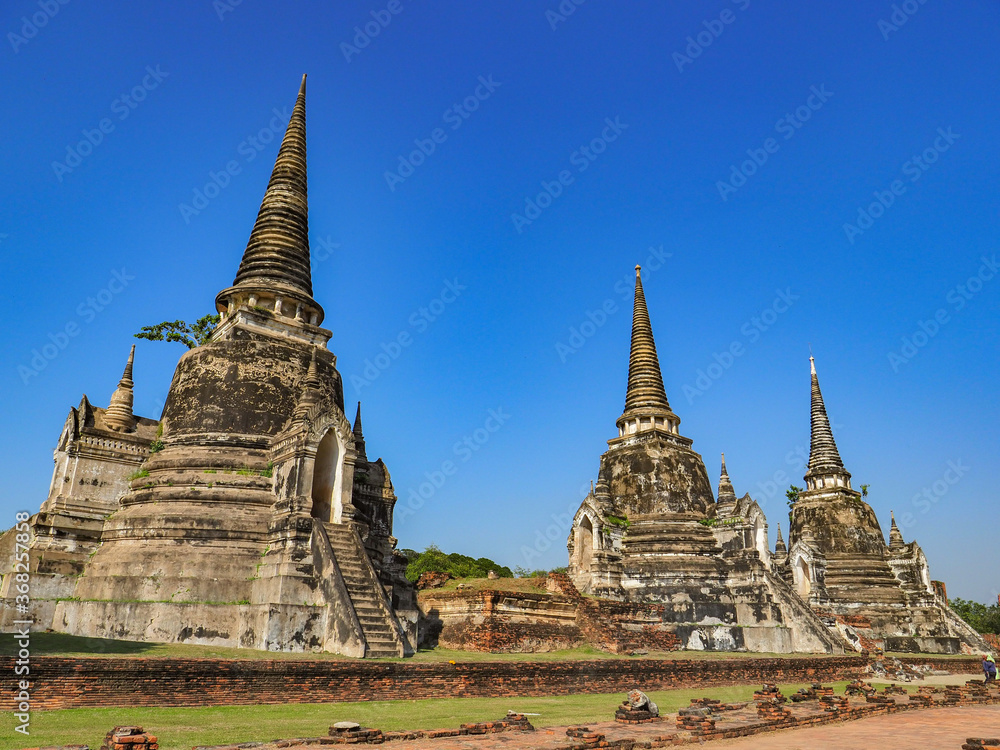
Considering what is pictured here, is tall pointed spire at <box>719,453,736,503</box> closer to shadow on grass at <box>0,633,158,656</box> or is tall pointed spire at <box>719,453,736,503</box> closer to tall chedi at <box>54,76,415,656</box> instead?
tall chedi at <box>54,76,415,656</box>

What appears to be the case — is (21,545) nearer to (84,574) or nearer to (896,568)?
(84,574)

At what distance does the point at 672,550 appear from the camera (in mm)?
25656

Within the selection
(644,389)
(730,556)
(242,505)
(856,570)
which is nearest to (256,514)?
(242,505)

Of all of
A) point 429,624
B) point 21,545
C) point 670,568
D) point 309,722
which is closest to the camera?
point 309,722

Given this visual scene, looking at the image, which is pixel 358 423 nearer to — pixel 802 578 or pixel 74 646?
pixel 74 646

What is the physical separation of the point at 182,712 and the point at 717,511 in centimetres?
2077

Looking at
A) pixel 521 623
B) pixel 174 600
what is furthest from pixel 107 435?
pixel 521 623

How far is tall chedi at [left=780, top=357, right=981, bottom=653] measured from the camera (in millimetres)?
32125

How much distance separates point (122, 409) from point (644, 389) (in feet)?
63.6

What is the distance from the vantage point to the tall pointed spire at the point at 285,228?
823 inches

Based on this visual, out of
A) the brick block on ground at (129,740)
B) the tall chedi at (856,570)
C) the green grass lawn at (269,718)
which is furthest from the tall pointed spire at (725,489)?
the brick block on ground at (129,740)

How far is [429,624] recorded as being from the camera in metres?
18.7

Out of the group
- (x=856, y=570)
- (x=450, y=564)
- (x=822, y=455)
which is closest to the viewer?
(x=856, y=570)

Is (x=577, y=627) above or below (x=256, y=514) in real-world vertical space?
below
